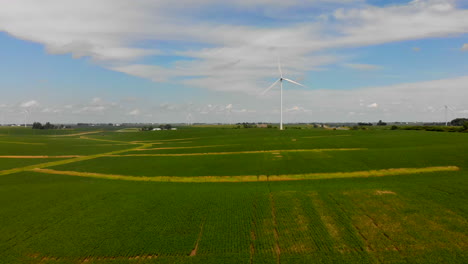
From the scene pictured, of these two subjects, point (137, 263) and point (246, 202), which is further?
point (246, 202)

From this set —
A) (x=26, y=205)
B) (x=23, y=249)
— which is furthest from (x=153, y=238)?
(x=26, y=205)

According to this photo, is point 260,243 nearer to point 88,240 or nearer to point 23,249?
point 88,240

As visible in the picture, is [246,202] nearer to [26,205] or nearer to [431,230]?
[431,230]

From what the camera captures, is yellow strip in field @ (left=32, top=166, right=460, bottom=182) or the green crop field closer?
the green crop field

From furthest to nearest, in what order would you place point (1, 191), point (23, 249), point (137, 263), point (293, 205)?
1. point (1, 191)
2. point (293, 205)
3. point (23, 249)
4. point (137, 263)

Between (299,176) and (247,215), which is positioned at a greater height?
(299,176)

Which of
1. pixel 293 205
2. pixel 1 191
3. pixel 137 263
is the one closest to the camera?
pixel 137 263

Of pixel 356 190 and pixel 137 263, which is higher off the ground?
pixel 356 190

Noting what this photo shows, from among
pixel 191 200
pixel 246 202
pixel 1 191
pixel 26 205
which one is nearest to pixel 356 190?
pixel 246 202

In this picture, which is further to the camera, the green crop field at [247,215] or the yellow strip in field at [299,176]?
the yellow strip in field at [299,176]

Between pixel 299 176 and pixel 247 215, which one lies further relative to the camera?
pixel 299 176
